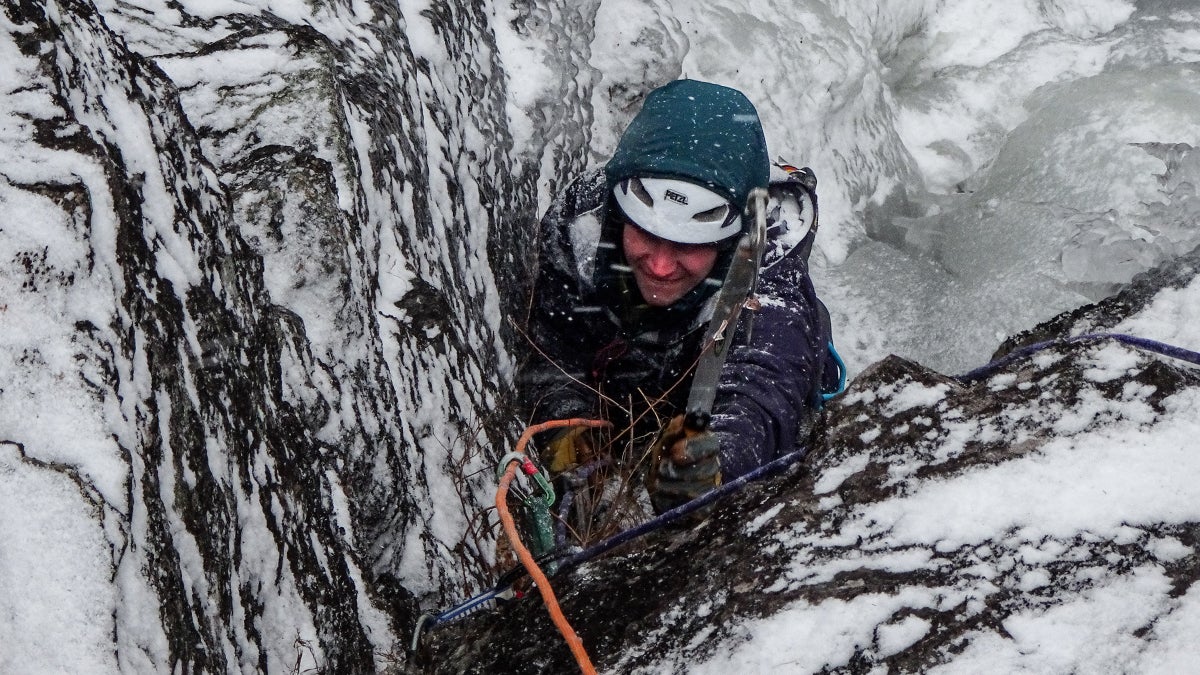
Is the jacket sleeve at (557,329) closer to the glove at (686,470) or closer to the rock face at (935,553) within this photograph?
the glove at (686,470)

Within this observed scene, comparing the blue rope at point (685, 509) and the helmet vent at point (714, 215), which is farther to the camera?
the helmet vent at point (714, 215)

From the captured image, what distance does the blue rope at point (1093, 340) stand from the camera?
1841 mm

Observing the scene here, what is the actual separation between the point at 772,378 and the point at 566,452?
64 cm

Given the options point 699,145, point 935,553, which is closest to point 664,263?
point 699,145

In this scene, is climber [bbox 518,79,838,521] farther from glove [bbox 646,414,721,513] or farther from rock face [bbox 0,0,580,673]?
rock face [bbox 0,0,580,673]

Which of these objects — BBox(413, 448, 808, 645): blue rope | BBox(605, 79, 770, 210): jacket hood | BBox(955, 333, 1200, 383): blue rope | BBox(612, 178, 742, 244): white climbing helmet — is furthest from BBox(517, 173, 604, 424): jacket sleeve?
BBox(955, 333, 1200, 383): blue rope

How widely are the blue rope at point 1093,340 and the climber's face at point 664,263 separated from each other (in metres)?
1.03

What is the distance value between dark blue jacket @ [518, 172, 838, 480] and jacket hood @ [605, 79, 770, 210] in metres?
0.20

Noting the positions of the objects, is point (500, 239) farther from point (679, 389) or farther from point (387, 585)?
point (387, 585)

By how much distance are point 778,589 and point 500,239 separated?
6.67 feet

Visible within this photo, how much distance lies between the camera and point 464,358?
2.76 meters

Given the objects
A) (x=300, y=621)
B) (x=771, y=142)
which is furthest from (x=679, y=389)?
(x=771, y=142)

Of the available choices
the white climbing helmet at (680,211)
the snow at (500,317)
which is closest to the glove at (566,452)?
the snow at (500,317)

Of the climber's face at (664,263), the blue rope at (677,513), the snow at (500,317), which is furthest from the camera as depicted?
the climber's face at (664,263)
